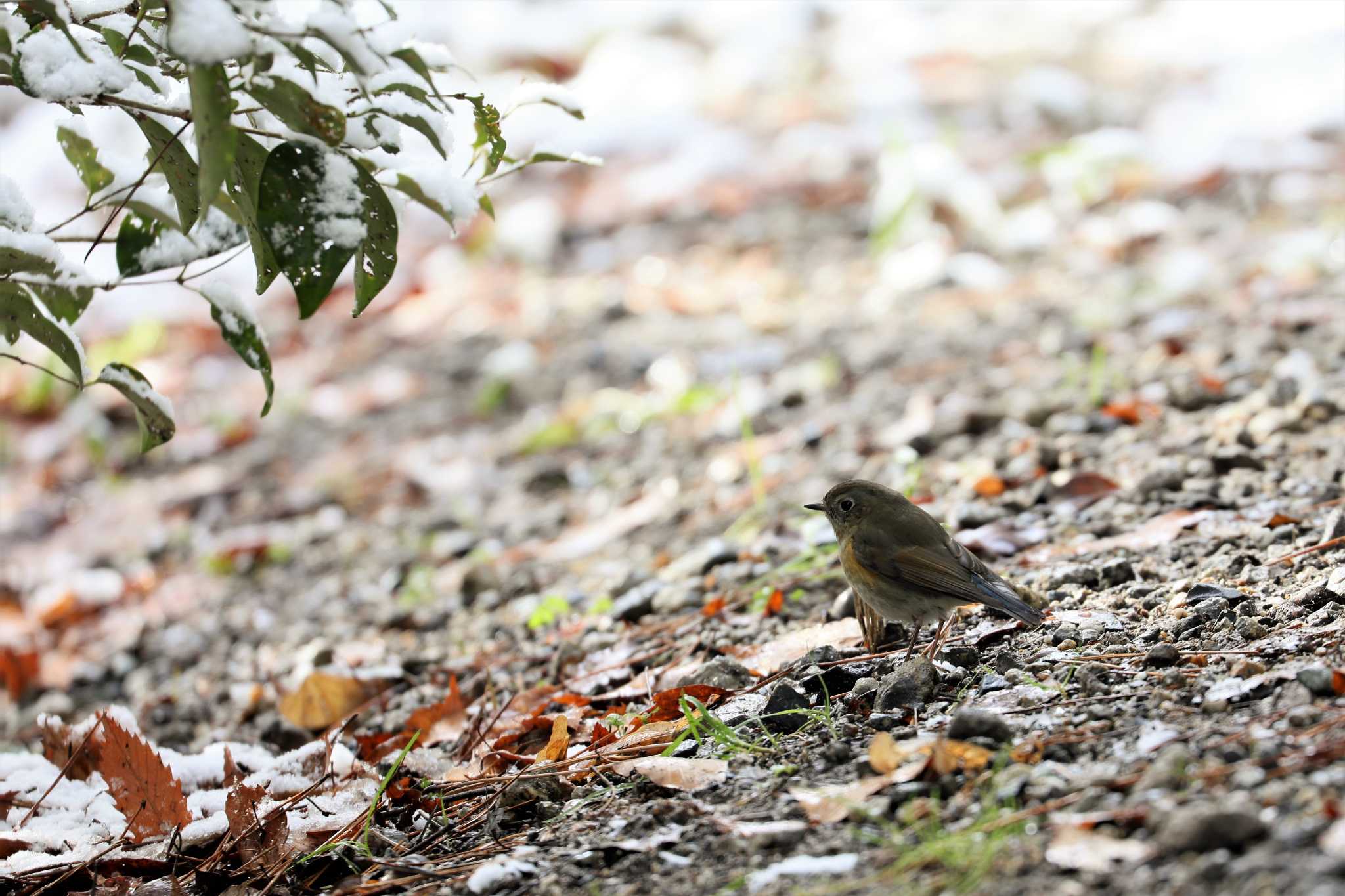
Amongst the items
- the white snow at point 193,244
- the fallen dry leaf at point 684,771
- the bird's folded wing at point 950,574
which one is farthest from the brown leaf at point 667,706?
the white snow at point 193,244

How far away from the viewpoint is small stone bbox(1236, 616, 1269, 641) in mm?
2334

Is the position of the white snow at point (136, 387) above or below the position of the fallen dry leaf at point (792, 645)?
above

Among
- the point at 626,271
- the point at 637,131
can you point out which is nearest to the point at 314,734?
the point at 626,271

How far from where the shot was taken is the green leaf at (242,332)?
218 cm

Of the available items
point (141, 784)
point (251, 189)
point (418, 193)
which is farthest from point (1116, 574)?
point (141, 784)

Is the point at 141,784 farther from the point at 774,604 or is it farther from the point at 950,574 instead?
the point at 950,574

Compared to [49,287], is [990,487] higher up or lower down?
lower down

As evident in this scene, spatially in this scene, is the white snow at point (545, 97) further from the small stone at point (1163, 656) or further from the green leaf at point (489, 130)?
the small stone at point (1163, 656)

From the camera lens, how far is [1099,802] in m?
1.83

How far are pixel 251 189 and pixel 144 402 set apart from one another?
485 millimetres

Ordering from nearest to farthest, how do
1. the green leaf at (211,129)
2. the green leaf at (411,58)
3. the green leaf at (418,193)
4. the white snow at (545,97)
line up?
the green leaf at (211,129) < the green leaf at (411,58) < the green leaf at (418,193) < the white snow at (545,97)

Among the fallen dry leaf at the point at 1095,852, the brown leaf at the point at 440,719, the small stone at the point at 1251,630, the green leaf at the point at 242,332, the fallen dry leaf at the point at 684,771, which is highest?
the green leaf at the point at 242,332

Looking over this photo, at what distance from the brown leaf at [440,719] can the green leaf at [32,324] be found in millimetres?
1205

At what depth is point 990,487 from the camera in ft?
12.3
